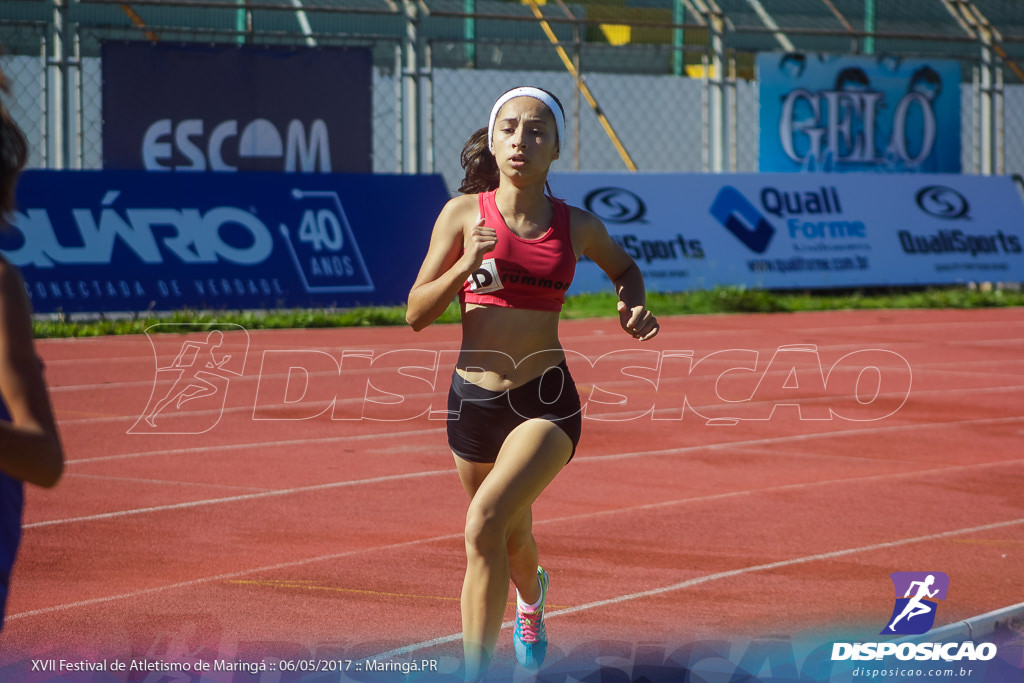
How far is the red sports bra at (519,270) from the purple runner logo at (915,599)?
186 cm

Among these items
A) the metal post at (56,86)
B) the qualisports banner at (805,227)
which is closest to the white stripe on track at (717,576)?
the qualisports banner at (805,227)

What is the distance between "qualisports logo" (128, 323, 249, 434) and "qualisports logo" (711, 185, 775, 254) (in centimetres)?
768

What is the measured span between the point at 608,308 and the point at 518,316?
47.9 ft

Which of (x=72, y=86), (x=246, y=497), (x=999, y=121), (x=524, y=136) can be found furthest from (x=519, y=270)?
(x=999, y=121)

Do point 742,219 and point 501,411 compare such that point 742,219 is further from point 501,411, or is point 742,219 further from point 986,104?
point 501,411

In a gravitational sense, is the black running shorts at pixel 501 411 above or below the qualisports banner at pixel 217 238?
below

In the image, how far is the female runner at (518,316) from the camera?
445 centimetres

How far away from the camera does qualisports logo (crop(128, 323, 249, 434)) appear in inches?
410

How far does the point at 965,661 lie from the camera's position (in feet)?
15.0

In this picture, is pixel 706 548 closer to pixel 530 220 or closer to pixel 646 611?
pixel 646 611

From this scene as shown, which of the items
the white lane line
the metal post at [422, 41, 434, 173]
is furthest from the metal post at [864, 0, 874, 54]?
the white lane line

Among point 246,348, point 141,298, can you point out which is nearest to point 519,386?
point 246,348

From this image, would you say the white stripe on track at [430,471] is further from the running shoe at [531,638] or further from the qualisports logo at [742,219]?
the qualisports logo at [742,219]

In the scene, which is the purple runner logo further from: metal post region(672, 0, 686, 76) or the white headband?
metal post region(672, 0, 686, 76)
